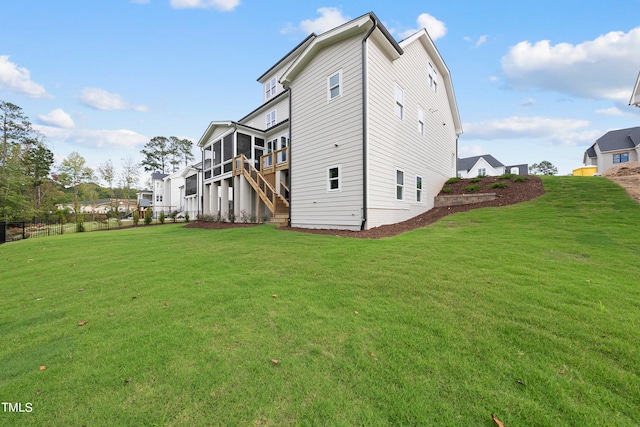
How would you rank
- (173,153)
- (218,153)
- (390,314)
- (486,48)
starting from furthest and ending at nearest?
(173,153), (218,153), (486,48), (390,314)

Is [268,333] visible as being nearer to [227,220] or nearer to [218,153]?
[227,220]

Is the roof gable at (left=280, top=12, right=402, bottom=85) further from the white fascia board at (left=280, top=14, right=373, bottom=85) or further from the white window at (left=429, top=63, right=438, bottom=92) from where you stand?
the white window at (left=429, top=63, right=438, bottom=92)

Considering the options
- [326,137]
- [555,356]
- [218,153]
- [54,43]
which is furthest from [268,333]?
[54,43]

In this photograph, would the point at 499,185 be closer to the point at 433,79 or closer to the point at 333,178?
the point at 433,79

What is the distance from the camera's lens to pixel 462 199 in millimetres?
12781

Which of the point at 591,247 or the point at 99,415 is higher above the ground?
the point at 591,247

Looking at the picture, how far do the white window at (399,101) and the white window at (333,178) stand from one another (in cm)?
408

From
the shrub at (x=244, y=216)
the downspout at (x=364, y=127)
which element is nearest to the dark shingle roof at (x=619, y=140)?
the downspout at (x=364, y=127)

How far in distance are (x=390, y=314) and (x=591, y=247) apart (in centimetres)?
533

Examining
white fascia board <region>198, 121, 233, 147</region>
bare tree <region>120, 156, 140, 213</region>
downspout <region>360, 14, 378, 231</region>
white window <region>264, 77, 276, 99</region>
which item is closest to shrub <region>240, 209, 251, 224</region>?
white fascia board <region>198, 121, 233, 147</region>

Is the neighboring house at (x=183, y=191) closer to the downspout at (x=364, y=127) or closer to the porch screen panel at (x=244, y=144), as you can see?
the porch screen panel at (x=244, y=144)

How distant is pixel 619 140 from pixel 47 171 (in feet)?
238

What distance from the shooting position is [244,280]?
14.2ft

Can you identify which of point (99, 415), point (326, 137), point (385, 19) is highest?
point (385, 19)
